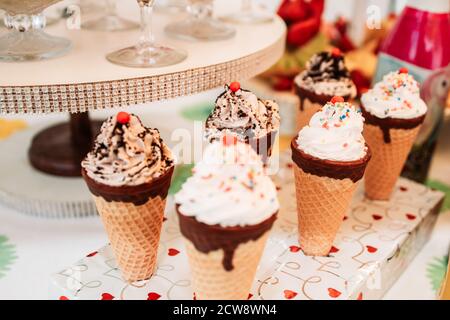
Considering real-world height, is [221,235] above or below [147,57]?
below

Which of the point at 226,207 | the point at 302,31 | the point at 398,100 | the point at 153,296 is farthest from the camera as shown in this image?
the point at 302,31

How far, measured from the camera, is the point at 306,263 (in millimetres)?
1062

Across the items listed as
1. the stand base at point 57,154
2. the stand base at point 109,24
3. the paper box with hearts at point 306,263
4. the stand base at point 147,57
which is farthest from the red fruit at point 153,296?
the stand base at point 109,24

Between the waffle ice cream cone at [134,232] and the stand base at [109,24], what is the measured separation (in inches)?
22.9

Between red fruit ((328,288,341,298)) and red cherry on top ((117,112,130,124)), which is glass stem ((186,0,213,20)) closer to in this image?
red cherry on top ((117,112,130,124))

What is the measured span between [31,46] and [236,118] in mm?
480

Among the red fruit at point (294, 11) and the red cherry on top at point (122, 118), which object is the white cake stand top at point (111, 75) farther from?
the red fruit at point (294, 11)

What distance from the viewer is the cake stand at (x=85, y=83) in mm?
965

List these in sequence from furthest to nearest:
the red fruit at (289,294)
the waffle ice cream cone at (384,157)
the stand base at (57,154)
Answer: the stand base at (57,154)
the waffle ice cream cone at (384,157)
the red fruit at (289,294)

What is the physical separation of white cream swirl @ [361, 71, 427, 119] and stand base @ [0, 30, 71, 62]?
2.27 feet

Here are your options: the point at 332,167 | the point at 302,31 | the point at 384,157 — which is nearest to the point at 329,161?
the point at 332,167

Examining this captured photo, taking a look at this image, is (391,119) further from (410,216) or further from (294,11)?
(294,11)

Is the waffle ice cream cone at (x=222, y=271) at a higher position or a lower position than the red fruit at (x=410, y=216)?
higher
